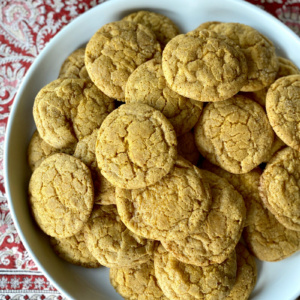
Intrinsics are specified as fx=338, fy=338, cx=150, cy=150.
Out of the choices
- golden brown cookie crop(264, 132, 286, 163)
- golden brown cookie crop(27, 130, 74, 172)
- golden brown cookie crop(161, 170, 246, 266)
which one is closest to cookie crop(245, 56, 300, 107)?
golden brown cookie crop(264, 132, 286, 163)

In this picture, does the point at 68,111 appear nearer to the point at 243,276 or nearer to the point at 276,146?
the point at 276,146

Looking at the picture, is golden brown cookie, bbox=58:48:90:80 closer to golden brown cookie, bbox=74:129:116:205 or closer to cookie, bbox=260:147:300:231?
golden brown cookie, bbox=74:129:116:205

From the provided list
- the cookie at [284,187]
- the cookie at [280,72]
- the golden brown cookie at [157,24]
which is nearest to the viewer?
the cookie at [284,187]

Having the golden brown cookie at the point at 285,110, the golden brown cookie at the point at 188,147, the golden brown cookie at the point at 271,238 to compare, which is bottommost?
the golden brown cookie at the point at 271,238

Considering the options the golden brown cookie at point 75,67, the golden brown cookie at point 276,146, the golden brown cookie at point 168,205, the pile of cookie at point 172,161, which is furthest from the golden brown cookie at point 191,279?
the golden brown cookie at point 75,67

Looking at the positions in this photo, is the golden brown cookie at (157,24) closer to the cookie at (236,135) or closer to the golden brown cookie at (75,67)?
the golden brown cookie at (75,67)

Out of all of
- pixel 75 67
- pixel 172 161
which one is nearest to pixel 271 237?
pixel 172 161

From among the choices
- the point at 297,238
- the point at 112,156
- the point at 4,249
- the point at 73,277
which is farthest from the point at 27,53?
the point at 297,238
